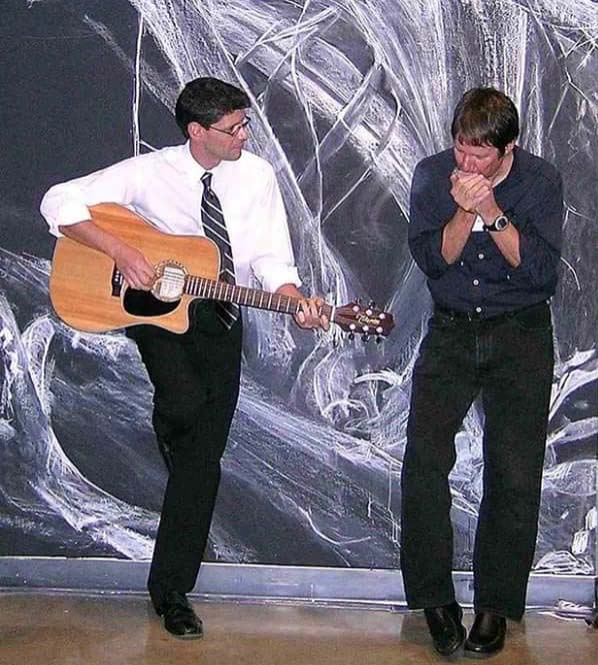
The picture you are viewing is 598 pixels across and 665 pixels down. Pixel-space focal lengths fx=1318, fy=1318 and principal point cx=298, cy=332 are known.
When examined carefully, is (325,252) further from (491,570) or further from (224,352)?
(491,570)

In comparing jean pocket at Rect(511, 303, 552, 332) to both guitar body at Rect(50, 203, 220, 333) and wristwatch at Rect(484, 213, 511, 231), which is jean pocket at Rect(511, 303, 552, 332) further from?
guitar body at Rect(50, 203, 220, 333)

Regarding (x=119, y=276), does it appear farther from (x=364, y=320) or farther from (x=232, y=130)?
(x=364, y=320)

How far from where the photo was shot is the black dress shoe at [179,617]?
3695 millimetres

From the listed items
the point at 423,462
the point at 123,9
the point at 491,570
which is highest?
the point at 123,9

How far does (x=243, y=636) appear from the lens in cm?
373

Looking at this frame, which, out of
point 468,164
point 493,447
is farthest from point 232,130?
point 493,447

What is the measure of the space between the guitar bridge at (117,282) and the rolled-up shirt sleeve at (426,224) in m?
0.81

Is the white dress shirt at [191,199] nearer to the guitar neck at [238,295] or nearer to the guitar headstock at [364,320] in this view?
the guitar neck at [238,295]

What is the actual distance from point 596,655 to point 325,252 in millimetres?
1410

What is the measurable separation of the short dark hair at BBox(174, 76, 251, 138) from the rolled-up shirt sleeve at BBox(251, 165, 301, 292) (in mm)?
241

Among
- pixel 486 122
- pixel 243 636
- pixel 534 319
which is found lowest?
pixel 243 636

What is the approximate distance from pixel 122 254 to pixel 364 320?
0.69m

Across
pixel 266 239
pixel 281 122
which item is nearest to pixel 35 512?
pixel 266 239

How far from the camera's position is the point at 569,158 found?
3912mm
